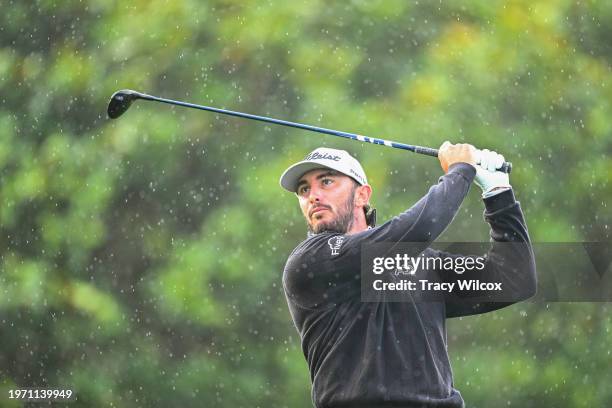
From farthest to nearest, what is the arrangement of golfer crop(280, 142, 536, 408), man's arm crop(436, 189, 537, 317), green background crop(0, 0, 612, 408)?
green background crop(0, 0, 612, 408)
man's arm crop(436, 189, 537, 317)
golfer crop(280, 142, 536, 408)

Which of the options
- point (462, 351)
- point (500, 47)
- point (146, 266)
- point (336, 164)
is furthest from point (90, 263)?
point (336, 164)

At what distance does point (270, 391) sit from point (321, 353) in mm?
1603

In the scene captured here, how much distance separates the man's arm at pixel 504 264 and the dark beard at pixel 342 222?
13cm

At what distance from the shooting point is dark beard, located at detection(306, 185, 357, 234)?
4.81 ft

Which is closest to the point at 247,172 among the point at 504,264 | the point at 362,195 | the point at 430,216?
the point at 362,195

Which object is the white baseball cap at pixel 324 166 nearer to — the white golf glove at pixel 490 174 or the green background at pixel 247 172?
the white golf glove at pixel 490 174

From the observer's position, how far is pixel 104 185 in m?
3.22

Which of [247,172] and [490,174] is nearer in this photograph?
[490,174]

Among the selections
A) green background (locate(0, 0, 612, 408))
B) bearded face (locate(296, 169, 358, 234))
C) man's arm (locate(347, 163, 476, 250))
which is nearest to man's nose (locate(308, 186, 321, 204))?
bearded face (locate(296, 169, 358, 234))

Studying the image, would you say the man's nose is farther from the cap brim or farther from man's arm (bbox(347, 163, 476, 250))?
man's arm (bbox(347, 163, 476, 250))

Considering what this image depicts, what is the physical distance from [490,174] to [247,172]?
5.76 feet

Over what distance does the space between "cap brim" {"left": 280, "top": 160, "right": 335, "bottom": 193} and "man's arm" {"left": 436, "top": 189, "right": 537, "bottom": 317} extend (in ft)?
0.70

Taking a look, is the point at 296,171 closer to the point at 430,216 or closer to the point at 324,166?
the point at 324,166

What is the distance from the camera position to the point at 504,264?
1461 mm
